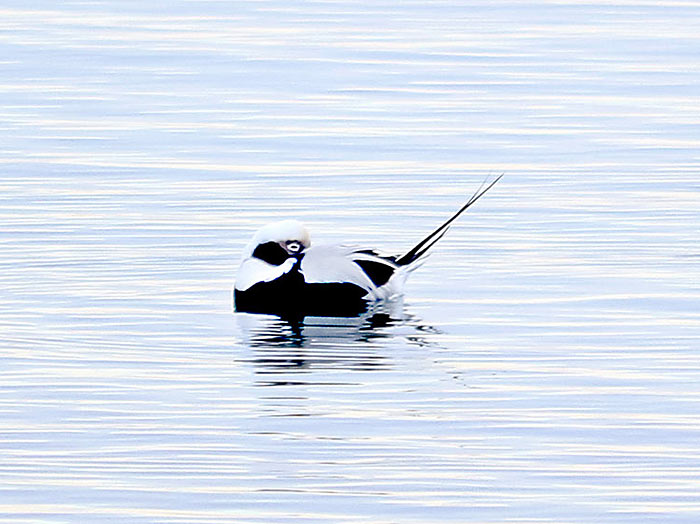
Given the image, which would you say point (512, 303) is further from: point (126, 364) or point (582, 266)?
point (126, 364)

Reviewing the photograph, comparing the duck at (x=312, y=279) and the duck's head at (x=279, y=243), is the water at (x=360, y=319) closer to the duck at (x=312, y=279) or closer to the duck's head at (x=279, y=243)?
the duck at (x=312, y=279)

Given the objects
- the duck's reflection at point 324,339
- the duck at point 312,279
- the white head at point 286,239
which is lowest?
the duck's reflection at point 324,339

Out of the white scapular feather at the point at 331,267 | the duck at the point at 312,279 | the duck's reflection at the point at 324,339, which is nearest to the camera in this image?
the duck's reflection at the point at 324,339

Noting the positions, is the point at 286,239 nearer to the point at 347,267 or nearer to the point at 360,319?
the point at 347,267

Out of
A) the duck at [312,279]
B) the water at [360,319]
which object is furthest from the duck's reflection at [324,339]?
the duck at [312,279]

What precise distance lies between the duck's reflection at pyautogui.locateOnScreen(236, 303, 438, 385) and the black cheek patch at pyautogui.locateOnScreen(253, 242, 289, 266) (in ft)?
1.40

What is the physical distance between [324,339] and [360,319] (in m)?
0.68

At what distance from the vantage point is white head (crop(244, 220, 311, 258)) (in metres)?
11.7

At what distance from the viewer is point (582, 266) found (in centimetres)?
1197

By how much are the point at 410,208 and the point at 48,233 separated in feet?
7.76

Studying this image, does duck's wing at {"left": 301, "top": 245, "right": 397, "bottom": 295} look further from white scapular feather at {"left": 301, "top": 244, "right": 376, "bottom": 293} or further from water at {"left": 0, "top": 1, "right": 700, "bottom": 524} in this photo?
water at {"left": 0, "top": 1, "right": 700, "bottom": 524}

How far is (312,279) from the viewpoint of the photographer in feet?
38.0

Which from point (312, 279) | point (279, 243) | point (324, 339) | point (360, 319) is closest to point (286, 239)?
point (279, 243)

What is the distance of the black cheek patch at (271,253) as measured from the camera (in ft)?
38.2
